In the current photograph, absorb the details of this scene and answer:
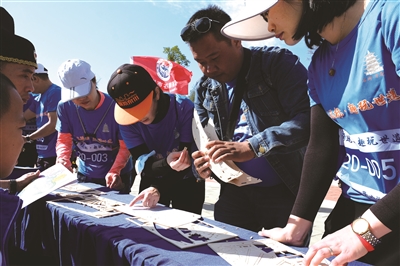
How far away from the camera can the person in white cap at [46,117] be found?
3.24 meters

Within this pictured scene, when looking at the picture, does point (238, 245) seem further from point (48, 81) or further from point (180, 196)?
point (48, 81)

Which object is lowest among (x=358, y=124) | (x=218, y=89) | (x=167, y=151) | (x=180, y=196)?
(x=180, y=196)

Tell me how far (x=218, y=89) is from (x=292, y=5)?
0.77m

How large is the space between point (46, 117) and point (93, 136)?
1156 mm

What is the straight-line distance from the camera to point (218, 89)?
1706mm

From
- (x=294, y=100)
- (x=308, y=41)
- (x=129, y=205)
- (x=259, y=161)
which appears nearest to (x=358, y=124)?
(x=308, y=41)

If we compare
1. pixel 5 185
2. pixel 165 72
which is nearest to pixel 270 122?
pixel 5 185

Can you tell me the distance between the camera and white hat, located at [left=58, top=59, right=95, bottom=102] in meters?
2.54

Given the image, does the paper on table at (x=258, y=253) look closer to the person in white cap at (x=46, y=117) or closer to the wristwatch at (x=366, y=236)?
the wristwatch at (x=366, y=236)

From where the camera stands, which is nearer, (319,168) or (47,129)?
(319,168)

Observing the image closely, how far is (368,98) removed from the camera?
89 centimetres

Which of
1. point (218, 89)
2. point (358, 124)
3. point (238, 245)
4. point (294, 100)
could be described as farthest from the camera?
point (218, 89)

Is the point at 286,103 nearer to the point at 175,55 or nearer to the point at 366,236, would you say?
the point at 366,236

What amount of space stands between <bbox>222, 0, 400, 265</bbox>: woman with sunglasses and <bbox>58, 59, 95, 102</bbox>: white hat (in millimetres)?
1920
